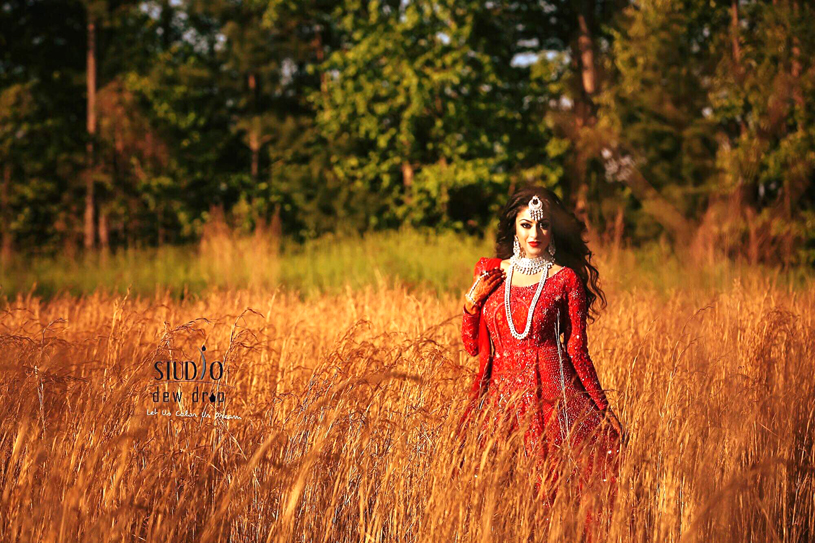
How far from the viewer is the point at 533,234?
2.99 meters

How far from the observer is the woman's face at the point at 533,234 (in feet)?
9.82

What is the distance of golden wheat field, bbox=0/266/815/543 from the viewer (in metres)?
2.39

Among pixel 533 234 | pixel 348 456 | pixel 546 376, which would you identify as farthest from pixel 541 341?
pixel 348 456

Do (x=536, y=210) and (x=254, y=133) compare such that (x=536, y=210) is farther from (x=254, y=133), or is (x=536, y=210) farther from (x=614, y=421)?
(x=254, y=133)

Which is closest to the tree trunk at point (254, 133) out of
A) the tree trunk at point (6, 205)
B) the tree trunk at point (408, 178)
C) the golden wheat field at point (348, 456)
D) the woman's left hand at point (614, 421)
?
the tree trunk at point (408, 178)

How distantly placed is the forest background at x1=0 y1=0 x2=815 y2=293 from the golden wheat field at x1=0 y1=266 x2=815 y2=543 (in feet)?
28.5

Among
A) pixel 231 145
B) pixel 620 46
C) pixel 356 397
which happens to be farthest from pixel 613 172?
pixel 356 397

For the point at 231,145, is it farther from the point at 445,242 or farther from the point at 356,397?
the point at 356,397

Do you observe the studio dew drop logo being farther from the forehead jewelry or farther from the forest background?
the forest background

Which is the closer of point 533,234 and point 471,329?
point 533,234

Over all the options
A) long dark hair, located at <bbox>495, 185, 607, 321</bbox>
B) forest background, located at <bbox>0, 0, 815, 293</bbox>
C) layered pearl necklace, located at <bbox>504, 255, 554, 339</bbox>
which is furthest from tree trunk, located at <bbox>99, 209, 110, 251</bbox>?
layered pearl necklace, located at <bbox>504, 255, 554, 339</bbox>

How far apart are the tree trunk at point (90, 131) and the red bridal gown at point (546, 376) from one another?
1636 centimetres

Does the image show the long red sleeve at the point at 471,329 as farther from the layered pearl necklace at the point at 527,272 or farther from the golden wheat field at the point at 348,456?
the golden wheat field at the point at 348,456

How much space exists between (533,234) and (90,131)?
17.2m
